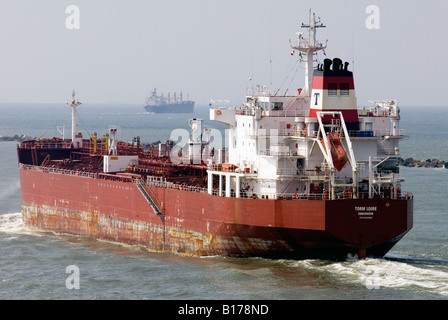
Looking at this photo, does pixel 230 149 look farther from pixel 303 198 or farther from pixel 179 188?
pixel 303 198

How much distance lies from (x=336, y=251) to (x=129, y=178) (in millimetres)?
13613

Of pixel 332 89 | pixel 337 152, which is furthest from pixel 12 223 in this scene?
pixel 337 152

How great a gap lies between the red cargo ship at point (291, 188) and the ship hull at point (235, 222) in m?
0.05

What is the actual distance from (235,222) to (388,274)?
6647mm

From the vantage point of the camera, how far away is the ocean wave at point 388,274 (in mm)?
32219

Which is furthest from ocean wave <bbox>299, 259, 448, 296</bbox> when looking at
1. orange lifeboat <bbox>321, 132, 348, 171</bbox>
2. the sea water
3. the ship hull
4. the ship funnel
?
the ship funnel

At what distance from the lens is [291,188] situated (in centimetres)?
3659

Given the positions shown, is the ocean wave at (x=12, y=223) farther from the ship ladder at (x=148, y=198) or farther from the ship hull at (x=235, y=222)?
the ship ladder at (x=148, y=198)

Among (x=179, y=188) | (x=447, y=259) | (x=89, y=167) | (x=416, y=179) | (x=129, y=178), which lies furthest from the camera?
(x=416, y=179)

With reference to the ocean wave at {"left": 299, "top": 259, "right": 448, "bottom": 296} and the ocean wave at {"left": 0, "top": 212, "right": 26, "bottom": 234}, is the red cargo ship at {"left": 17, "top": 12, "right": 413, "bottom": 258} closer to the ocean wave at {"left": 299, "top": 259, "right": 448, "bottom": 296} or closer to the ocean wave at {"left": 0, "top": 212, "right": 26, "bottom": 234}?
the ocean wave at {"left": 299, "top": 259, "right": 448, "bottom": 296}

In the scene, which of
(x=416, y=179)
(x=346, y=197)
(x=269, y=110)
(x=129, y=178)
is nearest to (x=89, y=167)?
(x=129, y=178)

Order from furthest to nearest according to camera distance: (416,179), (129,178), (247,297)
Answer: (416,179)
(129,178)
(247,297)

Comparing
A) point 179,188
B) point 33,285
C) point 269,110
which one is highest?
point 269,110

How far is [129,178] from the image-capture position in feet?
147
